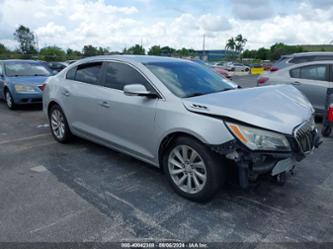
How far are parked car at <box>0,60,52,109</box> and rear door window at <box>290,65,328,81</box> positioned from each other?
6669 millimetres

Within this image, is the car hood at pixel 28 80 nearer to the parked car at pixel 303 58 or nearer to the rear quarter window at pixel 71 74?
the rear quarter window at pixel 71 74

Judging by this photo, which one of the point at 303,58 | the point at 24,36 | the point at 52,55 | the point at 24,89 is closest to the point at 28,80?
the point at 24,89

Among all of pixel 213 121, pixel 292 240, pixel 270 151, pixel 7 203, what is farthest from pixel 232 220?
pixel 7 203

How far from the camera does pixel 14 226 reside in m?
2.53

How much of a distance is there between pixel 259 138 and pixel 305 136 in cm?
65

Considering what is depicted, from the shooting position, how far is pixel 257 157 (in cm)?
250

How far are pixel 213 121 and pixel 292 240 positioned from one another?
127cm

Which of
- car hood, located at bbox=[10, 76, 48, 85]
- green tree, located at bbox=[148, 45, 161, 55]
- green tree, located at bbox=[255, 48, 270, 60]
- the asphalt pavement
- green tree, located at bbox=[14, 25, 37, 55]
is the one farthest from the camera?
green tree, located at bbox=[255, 48, 270, 60]

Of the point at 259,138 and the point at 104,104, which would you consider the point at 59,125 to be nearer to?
the point at 104,104

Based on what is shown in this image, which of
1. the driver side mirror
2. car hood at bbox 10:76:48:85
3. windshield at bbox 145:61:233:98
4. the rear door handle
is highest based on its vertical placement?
windshield at bbox 145:61:233:98

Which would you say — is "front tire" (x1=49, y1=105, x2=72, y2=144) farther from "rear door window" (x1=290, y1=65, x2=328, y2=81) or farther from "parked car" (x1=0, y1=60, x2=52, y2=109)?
"rear door window" (x1=290, y1=65, x2=328, y2=81)

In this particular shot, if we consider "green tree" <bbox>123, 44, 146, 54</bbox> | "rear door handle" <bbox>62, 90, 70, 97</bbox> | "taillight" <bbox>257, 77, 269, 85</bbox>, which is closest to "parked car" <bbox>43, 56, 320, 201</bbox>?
"rear door handle" <bbox>62, 90, 70, 97</bbox>

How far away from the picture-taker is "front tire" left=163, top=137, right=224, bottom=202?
268cm

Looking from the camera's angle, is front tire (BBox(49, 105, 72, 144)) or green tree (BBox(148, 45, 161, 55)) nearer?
front tire (BBox(49, 105, 72, 144))
